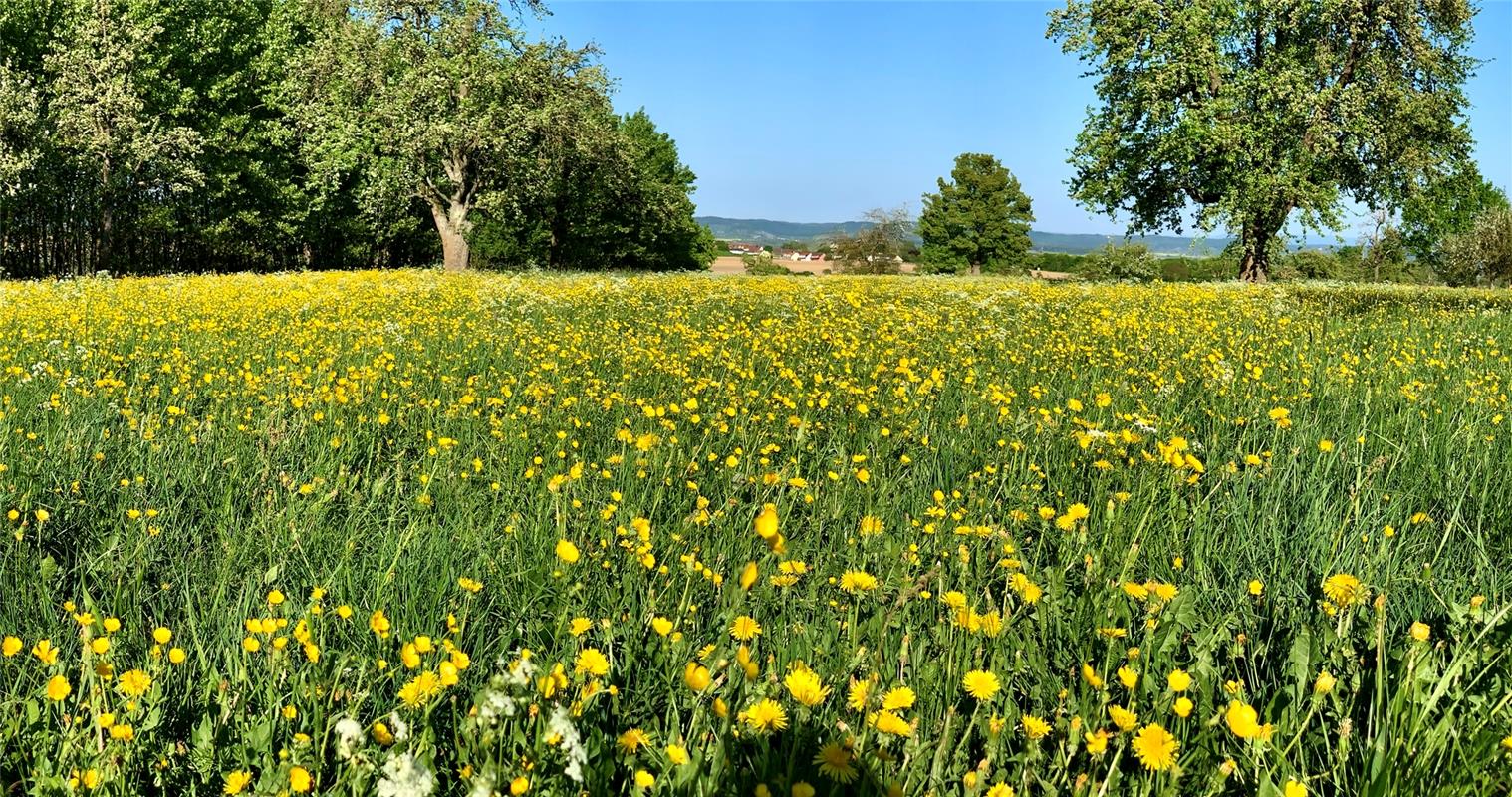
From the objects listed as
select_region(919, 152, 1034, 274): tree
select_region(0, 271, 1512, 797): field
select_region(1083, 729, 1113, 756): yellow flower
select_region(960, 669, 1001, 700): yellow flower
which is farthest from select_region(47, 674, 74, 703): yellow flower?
select_region(919, 152, 1034, 274): tree

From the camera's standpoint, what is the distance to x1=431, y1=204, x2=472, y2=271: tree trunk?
96.7 feet

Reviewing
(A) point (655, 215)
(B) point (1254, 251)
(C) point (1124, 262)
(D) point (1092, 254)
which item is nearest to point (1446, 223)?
(C) point (1124, 262)

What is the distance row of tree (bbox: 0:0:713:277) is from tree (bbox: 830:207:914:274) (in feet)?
182

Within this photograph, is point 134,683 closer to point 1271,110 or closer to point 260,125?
point 1271,110

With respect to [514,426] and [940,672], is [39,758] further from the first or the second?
[514,426]

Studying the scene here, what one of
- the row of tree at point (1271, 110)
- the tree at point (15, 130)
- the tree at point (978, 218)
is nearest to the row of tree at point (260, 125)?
the tree at point (15, 130)

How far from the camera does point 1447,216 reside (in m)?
47.9

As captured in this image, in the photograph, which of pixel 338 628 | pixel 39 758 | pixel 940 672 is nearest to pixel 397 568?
pixel 338 628

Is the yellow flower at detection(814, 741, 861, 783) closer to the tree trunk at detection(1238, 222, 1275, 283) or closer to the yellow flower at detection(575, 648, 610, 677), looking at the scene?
the yellow flower at detection(575, 648, 610, 677)

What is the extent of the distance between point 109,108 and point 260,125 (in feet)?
31.2

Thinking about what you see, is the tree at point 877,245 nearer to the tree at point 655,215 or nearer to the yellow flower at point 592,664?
the tree at point 655,215

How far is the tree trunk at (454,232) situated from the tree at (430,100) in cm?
7

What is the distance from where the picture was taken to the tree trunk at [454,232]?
2948 cm

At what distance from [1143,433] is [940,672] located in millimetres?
2777
